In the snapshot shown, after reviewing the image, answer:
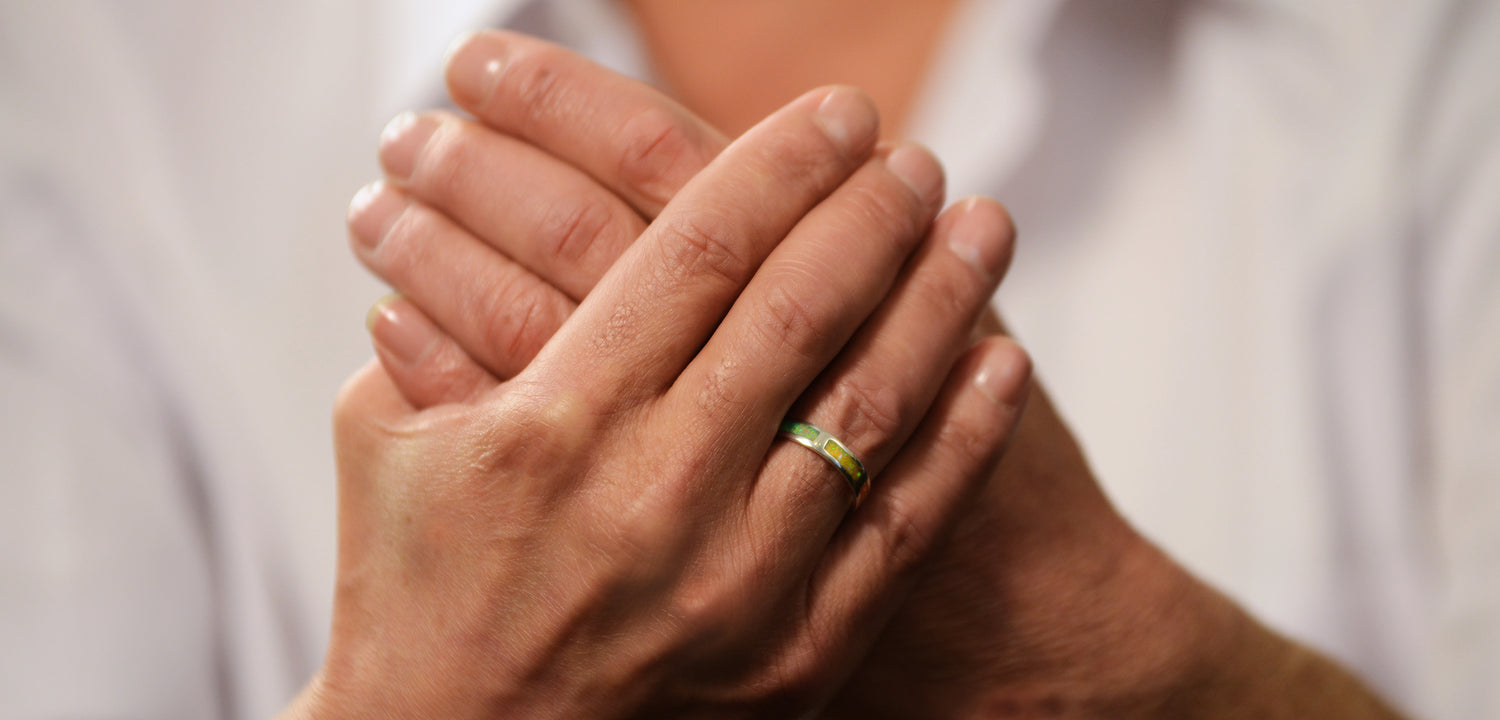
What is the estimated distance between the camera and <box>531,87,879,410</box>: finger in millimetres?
550

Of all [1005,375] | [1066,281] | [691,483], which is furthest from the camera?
[1066,281]

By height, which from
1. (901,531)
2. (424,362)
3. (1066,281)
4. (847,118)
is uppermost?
(847,118)

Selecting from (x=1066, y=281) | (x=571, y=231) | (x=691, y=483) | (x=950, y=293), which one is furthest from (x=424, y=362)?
(x=1066, y=281)

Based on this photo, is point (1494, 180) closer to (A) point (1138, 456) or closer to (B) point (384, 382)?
(A) point (1138, 456)

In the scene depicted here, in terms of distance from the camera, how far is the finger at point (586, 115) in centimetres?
67

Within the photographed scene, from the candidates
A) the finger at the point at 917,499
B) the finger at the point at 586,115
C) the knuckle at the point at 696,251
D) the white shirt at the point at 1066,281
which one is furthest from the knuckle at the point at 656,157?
the white shirt at the point at 1066,281

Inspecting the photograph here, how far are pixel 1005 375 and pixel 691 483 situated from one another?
227mm

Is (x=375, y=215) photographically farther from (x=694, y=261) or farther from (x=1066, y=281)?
(x=1066, y=281)

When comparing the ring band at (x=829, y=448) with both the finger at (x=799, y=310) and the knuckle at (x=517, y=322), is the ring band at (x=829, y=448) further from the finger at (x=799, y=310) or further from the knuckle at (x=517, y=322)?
the knuckle at (x=517, y=322)

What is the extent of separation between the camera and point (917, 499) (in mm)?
611

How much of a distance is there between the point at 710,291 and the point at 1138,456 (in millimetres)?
706

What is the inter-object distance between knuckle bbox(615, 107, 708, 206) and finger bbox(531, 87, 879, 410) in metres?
0.06

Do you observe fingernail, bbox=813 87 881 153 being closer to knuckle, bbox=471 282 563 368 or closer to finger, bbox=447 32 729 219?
finger, bbox=447 32 729 219

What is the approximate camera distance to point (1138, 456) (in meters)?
1.09
